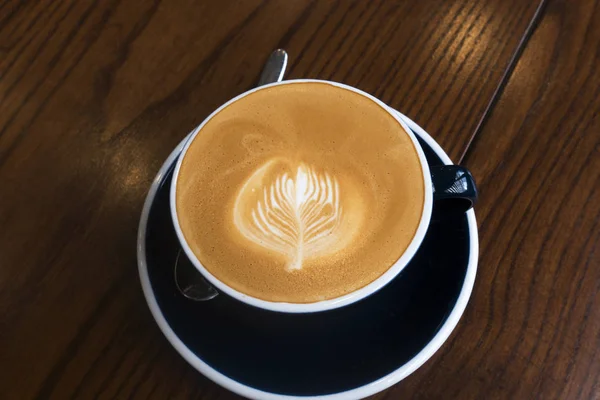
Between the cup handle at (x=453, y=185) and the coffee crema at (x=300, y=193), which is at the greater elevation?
the cup handle at (x=453, y=185)

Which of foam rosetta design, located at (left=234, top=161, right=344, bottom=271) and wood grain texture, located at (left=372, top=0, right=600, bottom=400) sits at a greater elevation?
wood grain texture, located at (left=372, top=0, right=600, bottom=400)

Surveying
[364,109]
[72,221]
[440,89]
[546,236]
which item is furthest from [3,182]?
[546,236]

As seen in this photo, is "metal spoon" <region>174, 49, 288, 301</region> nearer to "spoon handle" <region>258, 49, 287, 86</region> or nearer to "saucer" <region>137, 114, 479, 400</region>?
"saucer" <region>137, 114, 479, 400</region>

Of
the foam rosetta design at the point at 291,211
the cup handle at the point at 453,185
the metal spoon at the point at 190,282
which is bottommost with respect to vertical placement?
the metal spoon at the point at 190,282

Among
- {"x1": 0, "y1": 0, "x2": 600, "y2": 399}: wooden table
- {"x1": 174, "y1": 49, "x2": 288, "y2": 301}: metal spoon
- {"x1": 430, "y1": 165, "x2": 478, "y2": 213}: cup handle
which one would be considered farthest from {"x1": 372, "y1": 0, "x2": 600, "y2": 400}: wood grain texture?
{"x1": 174, "y1": 49, "x2": 288, "y2": 301}: metal spoon

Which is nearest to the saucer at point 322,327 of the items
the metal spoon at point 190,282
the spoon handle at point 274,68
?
the metal spoon at point 190,282

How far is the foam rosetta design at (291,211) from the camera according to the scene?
2.00ft

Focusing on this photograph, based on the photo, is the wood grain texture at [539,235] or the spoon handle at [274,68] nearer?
the wood grain texture at [539,235]

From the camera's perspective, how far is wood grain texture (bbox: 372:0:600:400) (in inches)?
25.7

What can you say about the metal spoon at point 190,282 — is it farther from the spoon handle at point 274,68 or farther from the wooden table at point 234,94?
the spoon handle at point 274,68

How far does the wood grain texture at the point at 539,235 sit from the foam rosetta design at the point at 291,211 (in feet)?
0.71

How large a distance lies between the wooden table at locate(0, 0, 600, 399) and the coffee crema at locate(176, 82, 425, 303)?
6.6 inches

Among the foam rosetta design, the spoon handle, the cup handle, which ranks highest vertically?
the spoon handle

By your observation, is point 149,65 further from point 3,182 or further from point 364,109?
point 364,109
